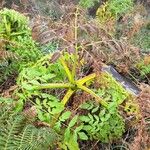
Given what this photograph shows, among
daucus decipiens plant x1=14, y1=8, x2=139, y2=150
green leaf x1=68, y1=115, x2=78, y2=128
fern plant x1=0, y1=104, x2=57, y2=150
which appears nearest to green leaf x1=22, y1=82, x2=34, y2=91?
daucus decipiens plant x1=14, y1=8, x2=139, y2=150

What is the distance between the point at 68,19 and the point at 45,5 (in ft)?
11.6

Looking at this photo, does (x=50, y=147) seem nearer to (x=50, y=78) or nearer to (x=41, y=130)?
(x=41, y=130)

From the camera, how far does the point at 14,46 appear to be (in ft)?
10.7

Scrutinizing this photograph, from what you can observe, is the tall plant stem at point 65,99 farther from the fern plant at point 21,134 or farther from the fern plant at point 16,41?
the fern plant at point 16,41

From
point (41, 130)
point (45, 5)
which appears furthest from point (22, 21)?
point (45, 5)

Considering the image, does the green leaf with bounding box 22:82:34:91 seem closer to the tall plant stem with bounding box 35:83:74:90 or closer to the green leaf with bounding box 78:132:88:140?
the tall plant stem with bounding box 35:83:74:90

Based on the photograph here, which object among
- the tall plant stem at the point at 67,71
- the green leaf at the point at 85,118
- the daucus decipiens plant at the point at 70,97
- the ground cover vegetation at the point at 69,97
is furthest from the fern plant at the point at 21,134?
the tall plant stem at the point at 67,71

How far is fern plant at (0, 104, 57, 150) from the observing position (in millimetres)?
2445

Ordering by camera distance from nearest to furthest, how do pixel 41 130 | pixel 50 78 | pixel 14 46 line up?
1. pixel 41 130
2. pixel 50 78
3. pixel 14 46

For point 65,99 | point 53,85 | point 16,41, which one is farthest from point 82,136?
point 16,41

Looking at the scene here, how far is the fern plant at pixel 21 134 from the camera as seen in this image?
8.02 ft

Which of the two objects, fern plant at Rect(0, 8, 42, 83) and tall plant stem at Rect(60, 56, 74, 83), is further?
fern plant at Rect(0, 8, 42, 83)

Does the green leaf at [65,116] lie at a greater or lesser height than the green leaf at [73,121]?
greater

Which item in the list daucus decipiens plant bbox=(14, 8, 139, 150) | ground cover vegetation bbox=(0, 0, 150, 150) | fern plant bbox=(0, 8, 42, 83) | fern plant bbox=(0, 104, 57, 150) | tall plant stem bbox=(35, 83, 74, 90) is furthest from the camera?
fern plant bbox=(0, 8, 42, 83)
